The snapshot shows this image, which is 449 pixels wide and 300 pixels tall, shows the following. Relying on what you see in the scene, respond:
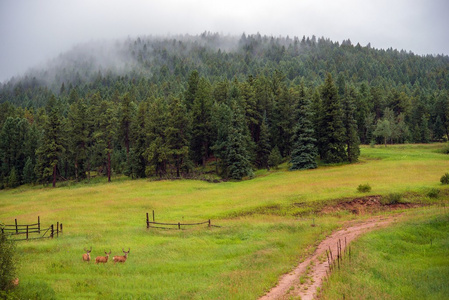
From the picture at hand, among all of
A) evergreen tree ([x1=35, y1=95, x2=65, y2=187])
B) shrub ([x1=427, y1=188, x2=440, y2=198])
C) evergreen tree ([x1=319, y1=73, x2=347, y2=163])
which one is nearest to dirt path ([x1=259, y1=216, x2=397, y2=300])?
shrub ([x1=427, y1=188, x2=440, y2=198])

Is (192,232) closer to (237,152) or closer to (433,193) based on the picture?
(433,193)

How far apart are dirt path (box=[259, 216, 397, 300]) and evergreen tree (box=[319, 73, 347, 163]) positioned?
119 ft

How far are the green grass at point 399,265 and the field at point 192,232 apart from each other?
3251mm

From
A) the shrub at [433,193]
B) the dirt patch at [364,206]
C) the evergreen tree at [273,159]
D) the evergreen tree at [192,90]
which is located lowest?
the dirt patch at [364,206]

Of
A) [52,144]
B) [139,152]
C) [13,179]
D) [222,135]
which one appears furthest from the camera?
[13,179]

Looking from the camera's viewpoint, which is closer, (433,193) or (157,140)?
(433,193)

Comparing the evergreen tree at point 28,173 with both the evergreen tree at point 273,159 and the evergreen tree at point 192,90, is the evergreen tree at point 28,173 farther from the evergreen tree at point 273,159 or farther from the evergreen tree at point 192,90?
the evergreen tree at point 273,159

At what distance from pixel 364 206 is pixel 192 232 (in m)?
18.0

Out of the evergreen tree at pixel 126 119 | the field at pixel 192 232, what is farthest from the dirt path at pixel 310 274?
the evergreen tree at pixel 126 119

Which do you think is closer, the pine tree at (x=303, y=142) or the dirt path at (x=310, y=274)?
the dirt path at (x=310, y=274)

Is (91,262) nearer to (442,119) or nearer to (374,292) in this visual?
(374,292)

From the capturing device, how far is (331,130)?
193 feet

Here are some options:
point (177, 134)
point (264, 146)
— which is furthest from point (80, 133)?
point (264, 146)

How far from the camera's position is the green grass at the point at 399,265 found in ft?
41.1
